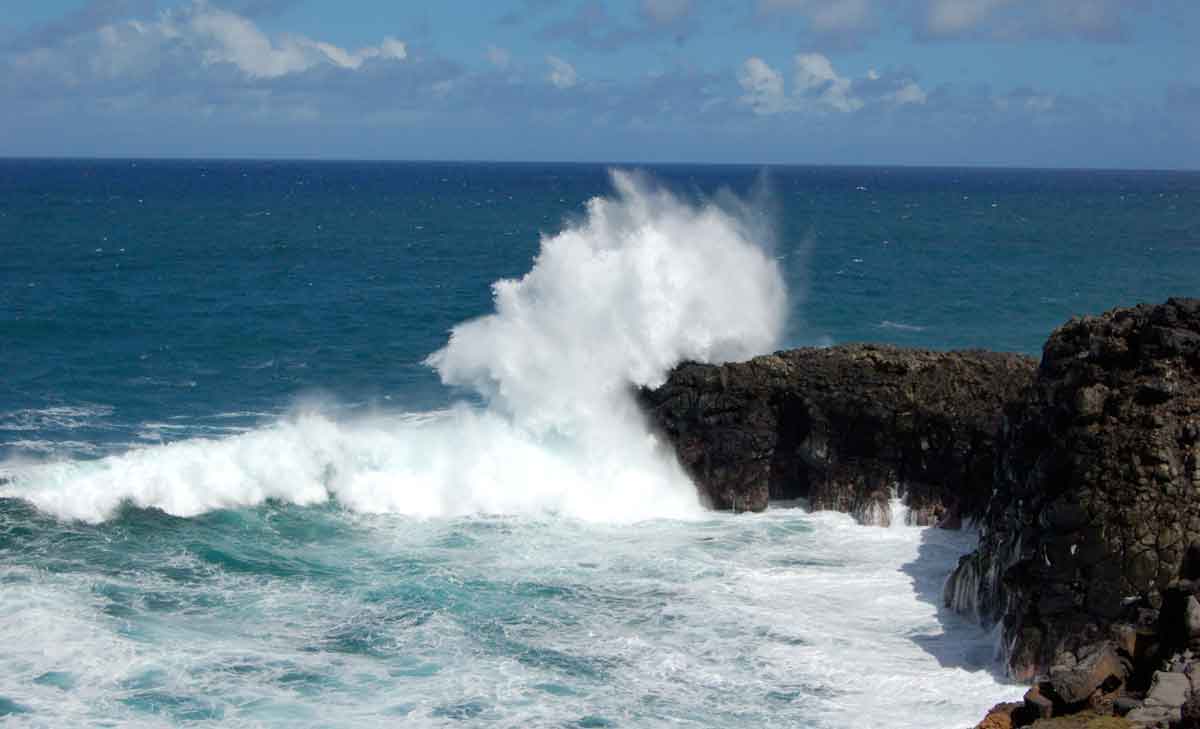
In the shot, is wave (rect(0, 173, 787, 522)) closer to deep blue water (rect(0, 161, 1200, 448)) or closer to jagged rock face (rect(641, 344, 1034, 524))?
jagged rock face (rect(641, 344, 1034, 524))

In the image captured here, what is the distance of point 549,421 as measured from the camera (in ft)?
106

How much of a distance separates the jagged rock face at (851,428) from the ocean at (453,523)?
79 cm

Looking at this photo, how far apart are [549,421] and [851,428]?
303 inches

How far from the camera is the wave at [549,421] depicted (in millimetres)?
29312

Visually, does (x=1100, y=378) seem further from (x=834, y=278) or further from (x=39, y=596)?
(x=834, y=278)

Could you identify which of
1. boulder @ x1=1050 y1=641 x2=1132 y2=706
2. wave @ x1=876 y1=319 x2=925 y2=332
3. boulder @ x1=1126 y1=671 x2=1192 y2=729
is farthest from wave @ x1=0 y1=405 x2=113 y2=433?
wave @ x1=876 y1=319 x2=925 y2=332

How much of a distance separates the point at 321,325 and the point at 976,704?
37.7m

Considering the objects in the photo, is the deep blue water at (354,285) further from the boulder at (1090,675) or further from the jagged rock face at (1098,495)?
the boulder at (1090,675)

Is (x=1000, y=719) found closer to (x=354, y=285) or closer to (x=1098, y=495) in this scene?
(x=1098, y=495)

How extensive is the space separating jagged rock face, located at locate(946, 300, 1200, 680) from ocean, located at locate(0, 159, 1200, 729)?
118cm

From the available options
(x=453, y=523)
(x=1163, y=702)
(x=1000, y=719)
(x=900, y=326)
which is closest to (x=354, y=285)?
(x=900, y=326)

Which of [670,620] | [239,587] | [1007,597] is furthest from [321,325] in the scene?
[1007,597]

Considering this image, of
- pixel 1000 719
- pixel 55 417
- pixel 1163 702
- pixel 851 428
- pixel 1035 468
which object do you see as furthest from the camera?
pixel 55 417

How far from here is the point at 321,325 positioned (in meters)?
52.5
